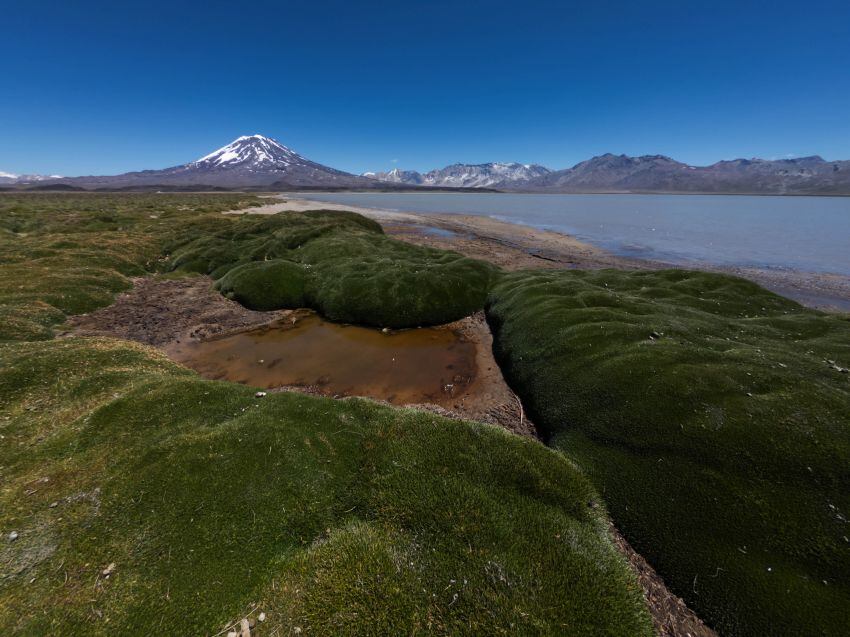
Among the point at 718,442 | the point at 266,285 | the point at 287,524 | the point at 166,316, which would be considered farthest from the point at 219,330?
the point at 718,442

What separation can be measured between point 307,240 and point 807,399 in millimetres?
38019

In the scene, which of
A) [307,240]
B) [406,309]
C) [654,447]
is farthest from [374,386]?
[307,240]

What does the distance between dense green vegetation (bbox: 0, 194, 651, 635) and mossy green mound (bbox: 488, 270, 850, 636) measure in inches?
64.7

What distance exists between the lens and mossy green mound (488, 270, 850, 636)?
6492 mm

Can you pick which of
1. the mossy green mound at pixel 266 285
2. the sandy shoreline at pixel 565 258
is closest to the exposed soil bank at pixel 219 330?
the mossy green mound at pixel 266 285

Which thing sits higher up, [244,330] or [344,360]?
[244,330]

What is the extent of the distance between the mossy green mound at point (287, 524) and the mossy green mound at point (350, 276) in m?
12.7

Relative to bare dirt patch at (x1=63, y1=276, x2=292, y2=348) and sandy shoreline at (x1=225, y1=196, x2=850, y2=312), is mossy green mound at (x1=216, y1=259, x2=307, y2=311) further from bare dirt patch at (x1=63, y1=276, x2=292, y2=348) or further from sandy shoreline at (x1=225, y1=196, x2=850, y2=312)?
sandy shoreline at (x1=225, y1=196, x2=850, y2=312)

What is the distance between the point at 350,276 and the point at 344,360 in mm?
9404

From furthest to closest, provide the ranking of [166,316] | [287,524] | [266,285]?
[266,285]
[166,316]
[287,524]

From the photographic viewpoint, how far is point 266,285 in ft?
81.5

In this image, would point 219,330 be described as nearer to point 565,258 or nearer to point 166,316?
point 166,316

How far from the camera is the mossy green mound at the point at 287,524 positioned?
210 inches

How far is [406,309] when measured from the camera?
21.9 metres
